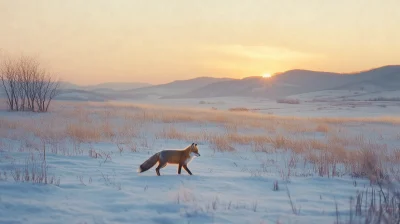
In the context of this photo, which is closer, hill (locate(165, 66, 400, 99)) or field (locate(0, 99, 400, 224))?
field (locate(0, 99, 400, 224))

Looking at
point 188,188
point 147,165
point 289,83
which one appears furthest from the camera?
point 289,83

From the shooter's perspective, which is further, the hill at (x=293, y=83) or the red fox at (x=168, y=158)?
the hill at (x=293, y=83)

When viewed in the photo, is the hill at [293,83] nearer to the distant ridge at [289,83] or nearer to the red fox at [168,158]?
the distant ridge at [289,83]

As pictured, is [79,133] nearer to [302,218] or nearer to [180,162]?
[180,162]

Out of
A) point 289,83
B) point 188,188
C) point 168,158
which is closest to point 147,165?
point 168,158

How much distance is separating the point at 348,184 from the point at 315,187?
0.92m

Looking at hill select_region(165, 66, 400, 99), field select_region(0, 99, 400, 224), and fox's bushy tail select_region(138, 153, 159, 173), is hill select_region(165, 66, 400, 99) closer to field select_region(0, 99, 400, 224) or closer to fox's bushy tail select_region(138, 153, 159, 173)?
field select_region(0, 99, 400, 224)

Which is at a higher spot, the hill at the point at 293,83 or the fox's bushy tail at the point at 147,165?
the hill at the point at 293,83

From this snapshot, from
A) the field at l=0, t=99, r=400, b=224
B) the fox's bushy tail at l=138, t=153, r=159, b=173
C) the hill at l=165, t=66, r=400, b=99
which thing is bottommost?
the field at l=0, t=99, r=400, b=224

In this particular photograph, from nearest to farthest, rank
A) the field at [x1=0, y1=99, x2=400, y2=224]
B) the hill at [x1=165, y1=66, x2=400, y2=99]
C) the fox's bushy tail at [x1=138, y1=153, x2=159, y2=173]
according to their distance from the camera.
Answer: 1. the field at [x1=0, y1=99, x2=400, y2=224]
2. the fox's bushy tail at [x1=138, y1=153, x2=159, y2=173]
3. the hill at [x1=165, y1=66, x2=400, y2=99]

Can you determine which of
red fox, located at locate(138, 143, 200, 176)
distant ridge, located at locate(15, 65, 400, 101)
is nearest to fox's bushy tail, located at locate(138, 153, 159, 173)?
red fox, located at locate(138, 143, 200, 176)

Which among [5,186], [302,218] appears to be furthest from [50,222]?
[302,218]

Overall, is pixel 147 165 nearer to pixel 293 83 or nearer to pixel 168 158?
pixel 168 158

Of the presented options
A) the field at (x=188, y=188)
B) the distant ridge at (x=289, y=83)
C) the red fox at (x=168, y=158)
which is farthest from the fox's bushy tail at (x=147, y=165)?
the distant ridge at (x=289, y=83)
